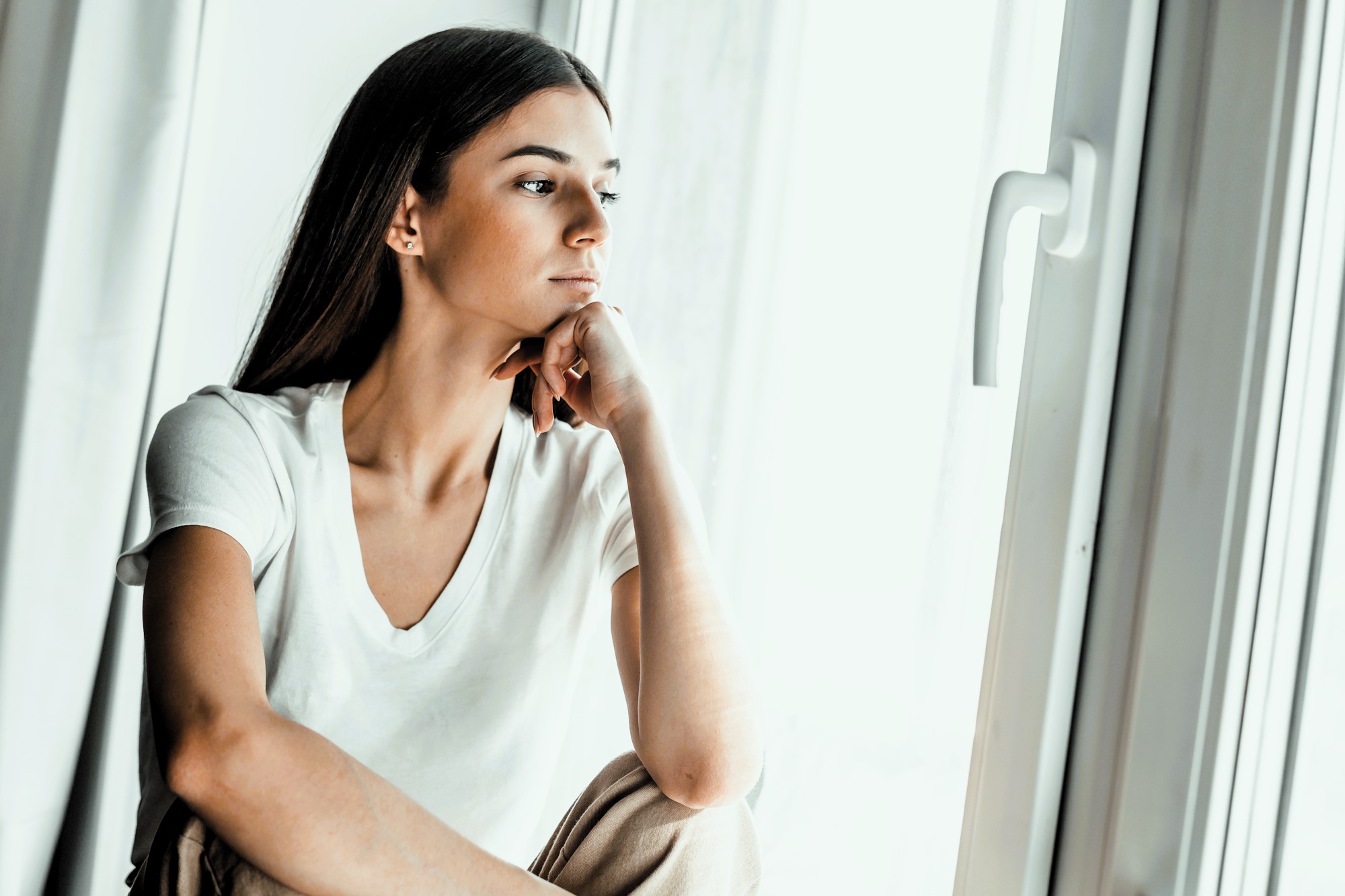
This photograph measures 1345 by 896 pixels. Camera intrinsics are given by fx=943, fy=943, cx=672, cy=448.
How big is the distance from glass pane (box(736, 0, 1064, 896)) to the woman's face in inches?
11.6

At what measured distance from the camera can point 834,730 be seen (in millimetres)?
1062

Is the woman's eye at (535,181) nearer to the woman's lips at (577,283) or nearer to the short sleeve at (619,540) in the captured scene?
the woman's lips at (577,283)

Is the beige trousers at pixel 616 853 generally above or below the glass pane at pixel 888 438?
below

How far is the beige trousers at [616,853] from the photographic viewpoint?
756 millimetres

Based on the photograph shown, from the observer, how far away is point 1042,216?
85 cm

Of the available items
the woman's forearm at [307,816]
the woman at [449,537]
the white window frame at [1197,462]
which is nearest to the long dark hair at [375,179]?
the woman at [449,537]

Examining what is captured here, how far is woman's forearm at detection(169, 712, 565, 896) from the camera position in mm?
733

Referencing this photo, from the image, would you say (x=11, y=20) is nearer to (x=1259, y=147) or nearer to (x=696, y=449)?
(x=696, y=449)

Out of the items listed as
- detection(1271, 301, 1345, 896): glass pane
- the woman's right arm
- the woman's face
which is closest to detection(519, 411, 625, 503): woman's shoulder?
the woman's face

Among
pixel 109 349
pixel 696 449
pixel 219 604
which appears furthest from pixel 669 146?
pixel 219 604

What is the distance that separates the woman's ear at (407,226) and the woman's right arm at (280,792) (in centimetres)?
50

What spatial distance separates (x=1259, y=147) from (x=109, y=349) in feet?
4.58

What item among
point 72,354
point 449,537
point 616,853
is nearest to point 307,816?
point 616,853

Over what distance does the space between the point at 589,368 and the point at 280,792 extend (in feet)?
1.77
